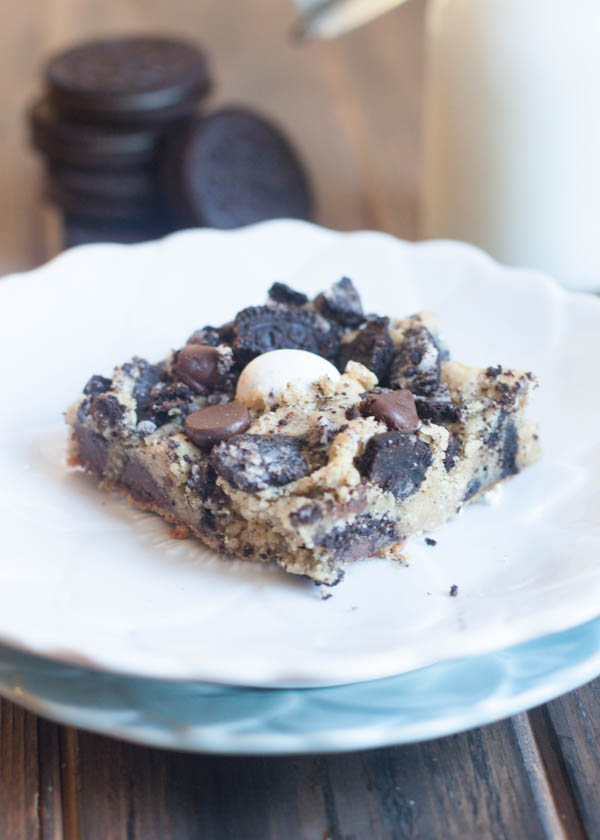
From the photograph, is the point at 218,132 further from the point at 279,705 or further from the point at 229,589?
the point at 279,705

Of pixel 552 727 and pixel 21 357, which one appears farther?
pixel 21 357

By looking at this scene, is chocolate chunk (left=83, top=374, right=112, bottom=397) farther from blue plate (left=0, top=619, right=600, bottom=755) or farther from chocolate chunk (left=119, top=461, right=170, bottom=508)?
blue plate (left=0, top=619, right=600, bottom=755)

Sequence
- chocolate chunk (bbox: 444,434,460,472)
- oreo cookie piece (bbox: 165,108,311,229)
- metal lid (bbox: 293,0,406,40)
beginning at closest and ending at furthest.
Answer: chocolate chunk (bbox: 444,434,460,472) < metal lid (bbox: 293,0,406,40) < oreo cookie piece (bbox: 165,108,311,229)

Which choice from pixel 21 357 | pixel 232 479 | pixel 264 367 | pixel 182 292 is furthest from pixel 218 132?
pixel 232 479

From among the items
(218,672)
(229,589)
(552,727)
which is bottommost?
(552,727)

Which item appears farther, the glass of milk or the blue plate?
the glass of milk

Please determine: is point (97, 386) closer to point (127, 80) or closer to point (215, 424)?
point (215, 424)

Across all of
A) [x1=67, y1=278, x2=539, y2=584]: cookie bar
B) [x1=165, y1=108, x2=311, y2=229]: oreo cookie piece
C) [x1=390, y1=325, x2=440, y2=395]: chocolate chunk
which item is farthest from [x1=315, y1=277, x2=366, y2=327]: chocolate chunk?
[x1=165, y1=108, x2=311, y2=229]: oreo cookie piece
